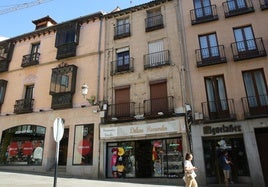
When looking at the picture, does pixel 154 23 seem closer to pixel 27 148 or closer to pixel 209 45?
pixel 209 45

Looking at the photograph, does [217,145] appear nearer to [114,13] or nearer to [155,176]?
[155,176]

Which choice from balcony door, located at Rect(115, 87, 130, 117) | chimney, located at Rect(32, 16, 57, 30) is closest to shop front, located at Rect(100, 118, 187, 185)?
balcony door, located at Rect(115, 87, 130, 117)

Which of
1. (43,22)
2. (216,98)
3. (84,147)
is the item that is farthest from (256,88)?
(43,22)

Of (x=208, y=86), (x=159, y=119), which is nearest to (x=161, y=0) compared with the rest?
(x=208, y=86)

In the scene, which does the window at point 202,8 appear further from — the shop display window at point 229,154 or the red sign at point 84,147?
the red sign at point 84,147

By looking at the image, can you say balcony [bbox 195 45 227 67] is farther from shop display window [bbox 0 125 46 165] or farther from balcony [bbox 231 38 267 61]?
shop display window [bbox 0 125 46 165]

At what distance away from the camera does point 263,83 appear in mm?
13266

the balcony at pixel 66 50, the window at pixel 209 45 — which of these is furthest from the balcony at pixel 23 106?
the window at pixel 209 45

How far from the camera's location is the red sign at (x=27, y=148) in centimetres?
1714

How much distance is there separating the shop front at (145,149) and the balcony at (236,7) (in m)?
7.52

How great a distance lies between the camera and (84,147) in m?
15.7

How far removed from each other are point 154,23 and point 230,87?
23.3 ft

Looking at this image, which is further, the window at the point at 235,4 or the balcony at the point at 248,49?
the window at the point at 235,4

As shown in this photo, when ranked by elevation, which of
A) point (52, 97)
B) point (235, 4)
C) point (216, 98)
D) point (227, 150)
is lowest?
point (227, 150)
